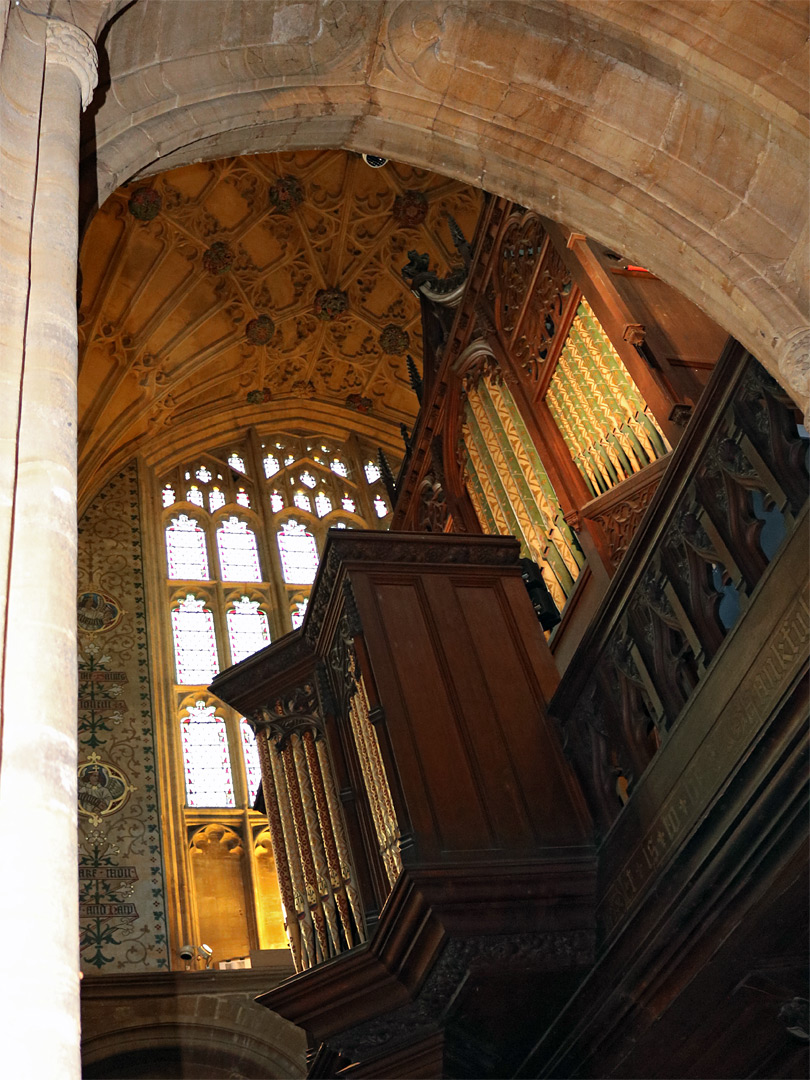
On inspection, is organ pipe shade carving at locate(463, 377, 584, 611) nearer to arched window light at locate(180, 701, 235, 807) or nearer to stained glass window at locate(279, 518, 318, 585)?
arched window light at locate(180, 701, 235, 807)

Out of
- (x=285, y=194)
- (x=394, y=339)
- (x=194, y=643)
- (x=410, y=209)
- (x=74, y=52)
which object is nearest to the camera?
(x=74, y=52)

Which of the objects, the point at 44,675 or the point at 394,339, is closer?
the point at 44,675

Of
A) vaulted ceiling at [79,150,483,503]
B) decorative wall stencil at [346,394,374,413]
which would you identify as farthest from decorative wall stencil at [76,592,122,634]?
decorative wall stencil at [346,394,374,413]

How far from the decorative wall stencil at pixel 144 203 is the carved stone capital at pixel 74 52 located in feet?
30.2

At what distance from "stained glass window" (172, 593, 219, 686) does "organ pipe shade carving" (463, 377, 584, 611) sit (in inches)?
153

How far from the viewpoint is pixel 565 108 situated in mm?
4027

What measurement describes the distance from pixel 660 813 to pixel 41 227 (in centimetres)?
290

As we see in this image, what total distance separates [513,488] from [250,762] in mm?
4155

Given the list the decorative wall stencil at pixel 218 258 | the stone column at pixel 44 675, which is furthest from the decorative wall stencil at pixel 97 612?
the stone column at pixel 44 675

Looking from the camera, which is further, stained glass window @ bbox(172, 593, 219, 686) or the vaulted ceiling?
the vaulted ceiling

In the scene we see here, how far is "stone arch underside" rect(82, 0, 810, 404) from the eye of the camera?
145 inches

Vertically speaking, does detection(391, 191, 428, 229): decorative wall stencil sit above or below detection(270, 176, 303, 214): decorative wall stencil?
below

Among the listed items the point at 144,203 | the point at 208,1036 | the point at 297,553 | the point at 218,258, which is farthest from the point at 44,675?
the point at 218,258

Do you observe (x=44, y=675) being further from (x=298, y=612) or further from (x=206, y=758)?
(x=298, y=612)
